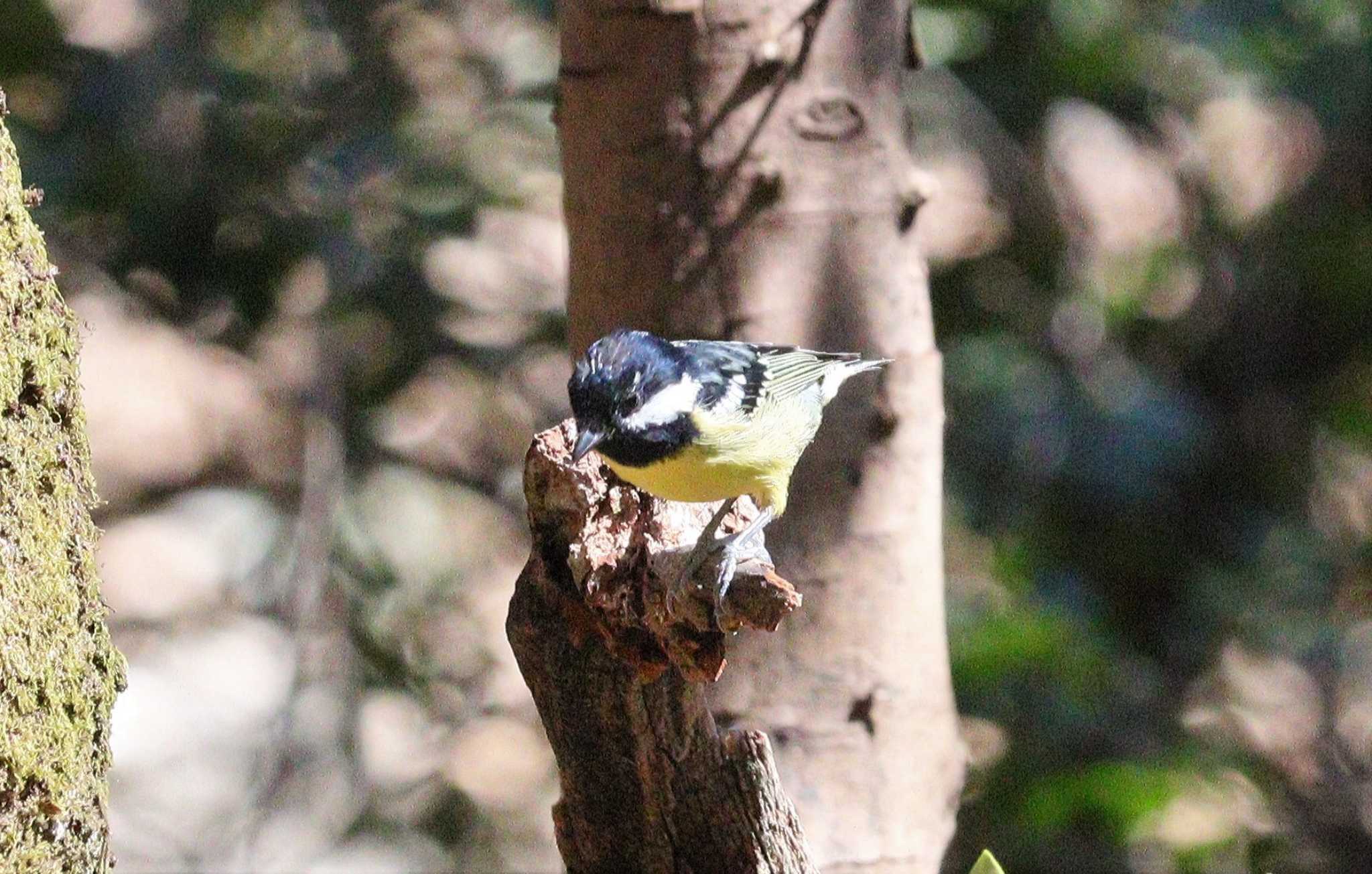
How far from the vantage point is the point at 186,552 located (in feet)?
16.1

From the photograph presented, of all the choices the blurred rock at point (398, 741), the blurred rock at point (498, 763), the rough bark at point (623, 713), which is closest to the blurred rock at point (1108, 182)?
the blurred rock at point (498, 763)

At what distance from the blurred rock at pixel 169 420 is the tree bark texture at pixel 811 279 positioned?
95.6 inches

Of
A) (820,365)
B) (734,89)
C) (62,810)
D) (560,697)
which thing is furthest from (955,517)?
(62,810)

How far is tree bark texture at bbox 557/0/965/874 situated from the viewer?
9.15 feet

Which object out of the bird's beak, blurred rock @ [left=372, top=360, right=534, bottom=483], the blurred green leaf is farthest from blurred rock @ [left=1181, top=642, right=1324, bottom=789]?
the bird's beak

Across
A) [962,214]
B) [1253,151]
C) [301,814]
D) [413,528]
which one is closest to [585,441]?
[413,528]

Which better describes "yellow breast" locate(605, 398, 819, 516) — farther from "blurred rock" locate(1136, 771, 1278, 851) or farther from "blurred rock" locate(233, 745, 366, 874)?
"blurred rock" locate(233, 745, 366, 874)

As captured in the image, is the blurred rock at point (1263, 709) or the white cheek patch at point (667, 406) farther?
the blurred rock at point (1263, 709)

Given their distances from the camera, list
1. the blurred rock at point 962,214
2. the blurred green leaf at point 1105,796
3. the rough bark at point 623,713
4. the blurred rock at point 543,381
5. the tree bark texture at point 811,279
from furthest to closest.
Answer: the blurred rock at point 962,214
the blurred rock at point 543,381
the blurred green leaf at point 1105,796
the tree bark texture at point 811,279
the rough bark at point 623,713

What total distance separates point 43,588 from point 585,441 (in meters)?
0.82

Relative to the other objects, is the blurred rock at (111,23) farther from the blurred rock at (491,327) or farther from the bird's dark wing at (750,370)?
the bird's dark wing at (750,370)

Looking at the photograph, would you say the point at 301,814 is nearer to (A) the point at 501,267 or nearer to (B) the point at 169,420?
(B) the point at 169,420

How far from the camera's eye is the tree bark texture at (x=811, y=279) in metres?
2.79

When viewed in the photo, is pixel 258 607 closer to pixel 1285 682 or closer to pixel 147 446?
pixel 147 446
